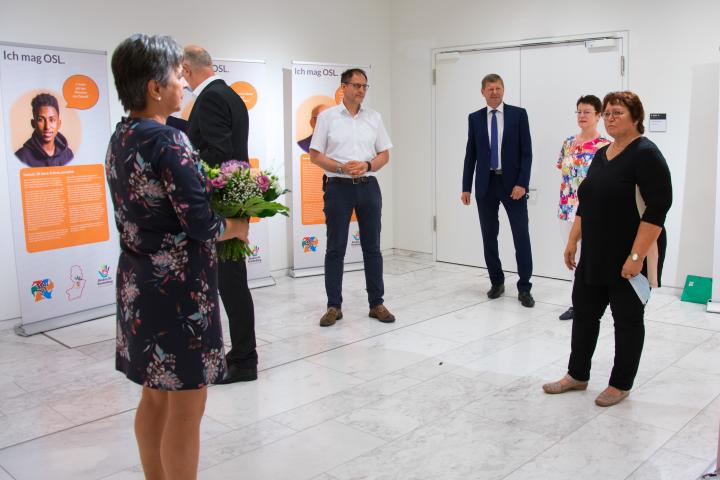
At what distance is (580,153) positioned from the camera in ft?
15.3

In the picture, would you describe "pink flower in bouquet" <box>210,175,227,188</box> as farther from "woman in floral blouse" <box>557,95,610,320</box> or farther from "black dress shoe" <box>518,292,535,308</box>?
"black dress shoe" <box>518,292,535,308</box>

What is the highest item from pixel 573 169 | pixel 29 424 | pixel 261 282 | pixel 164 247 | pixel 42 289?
pixel 573 169

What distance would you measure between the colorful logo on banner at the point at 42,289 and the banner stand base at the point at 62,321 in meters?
0.17

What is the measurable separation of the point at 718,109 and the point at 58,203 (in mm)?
4894

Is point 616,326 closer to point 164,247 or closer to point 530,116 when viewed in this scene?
point 164,247

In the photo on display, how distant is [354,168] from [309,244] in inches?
84.1

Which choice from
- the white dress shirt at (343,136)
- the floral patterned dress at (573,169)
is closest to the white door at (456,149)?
the floral patterned dress at (573,169)

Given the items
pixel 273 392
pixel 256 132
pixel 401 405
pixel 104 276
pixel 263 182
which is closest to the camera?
pixel 263 182

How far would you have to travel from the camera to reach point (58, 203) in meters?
4.88

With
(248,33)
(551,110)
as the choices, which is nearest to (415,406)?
(551,110)

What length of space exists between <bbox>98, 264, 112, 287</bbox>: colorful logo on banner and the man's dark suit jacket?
2149mm

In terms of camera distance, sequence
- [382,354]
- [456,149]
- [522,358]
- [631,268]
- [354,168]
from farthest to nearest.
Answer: [456,149] → [354,168] → [382,354] → [522,358] → [631,268]

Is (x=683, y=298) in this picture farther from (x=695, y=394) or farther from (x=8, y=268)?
(x=8, y=268)

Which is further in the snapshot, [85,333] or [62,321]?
[62,321]
